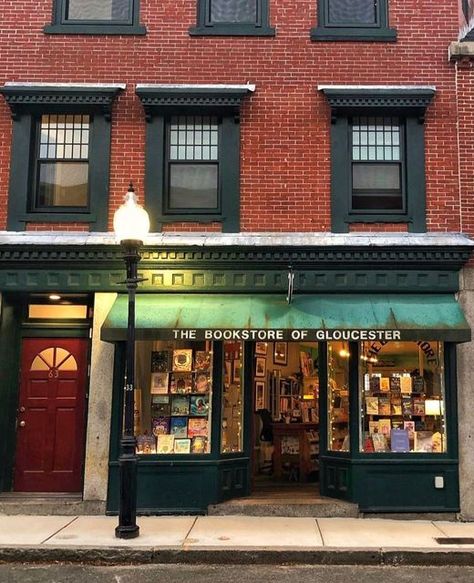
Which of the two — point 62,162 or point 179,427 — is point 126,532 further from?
point 62,162

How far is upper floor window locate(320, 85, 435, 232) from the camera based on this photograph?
10758 mm

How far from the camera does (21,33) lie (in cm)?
1116

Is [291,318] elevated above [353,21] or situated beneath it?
situated beneath

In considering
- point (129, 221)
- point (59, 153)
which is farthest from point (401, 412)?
point (59, 153)

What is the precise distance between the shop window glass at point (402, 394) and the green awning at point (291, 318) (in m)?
0.71

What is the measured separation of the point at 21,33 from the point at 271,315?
6276mm

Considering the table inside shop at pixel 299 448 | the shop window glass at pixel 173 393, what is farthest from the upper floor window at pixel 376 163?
the table inside shop at pixel 299 448

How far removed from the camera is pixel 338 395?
10664 millimetres

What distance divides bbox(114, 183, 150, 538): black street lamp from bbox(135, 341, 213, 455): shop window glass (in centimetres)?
149

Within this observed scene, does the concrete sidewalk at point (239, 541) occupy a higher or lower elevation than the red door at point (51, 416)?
lower

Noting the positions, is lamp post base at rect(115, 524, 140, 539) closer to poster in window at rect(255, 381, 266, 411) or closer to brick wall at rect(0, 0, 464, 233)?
poster in window at rect(255, 381, 266, 411)

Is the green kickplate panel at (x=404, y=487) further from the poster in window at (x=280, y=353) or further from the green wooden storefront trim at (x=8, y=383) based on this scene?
the green wooden storefront trim at (x=8, y=383)

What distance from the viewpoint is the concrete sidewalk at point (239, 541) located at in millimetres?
8102

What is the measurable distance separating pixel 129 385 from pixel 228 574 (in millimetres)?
2669
